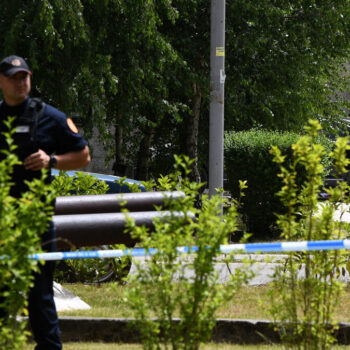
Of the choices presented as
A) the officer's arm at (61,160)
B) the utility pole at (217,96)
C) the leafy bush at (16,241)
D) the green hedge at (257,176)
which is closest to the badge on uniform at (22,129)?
the officer's arm at (61,160)

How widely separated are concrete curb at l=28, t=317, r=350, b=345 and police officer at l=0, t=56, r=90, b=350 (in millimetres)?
1474

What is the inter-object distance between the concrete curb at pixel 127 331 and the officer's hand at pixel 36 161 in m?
1.95

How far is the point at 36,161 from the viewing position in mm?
4230

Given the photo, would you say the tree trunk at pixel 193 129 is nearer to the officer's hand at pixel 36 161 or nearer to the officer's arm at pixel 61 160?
the officer's arm at pixel 61 160

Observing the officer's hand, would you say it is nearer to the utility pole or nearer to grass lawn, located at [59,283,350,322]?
grass lawn, located at [59,283,350,322]

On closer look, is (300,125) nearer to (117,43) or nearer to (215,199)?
(117,43)

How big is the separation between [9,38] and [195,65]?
659 cm

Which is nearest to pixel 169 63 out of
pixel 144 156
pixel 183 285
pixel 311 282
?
pixel 144 156

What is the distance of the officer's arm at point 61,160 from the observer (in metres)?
4.23

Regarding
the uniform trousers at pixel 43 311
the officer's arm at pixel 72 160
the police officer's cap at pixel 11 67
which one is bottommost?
the uniform trousers at pixel 43 311

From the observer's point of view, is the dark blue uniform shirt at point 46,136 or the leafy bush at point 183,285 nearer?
the leafy bush at point 183,285

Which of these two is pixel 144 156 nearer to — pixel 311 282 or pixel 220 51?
pixel 220 51

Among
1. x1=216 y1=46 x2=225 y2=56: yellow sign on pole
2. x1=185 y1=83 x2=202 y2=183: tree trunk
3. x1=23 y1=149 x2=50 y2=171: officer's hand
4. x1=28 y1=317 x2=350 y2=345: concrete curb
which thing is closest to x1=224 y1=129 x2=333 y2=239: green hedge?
x1=216 y1=46 x2=225 y2=56: yellow sign on pole

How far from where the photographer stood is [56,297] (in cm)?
683
